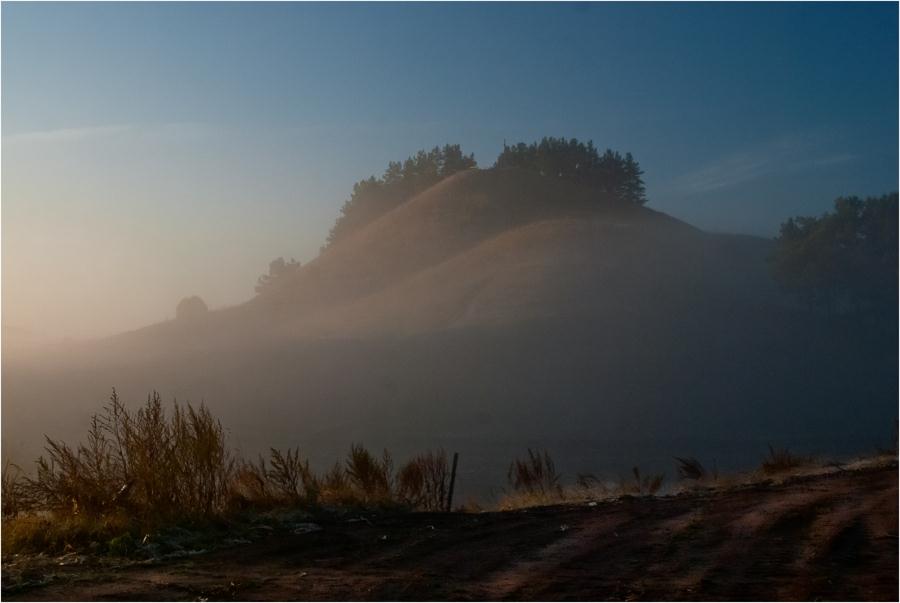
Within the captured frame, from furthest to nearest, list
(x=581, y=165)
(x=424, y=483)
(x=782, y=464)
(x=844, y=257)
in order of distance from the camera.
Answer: (x=581, y=165) < (x=844, y=257) < (x=782, y=464) < (x=424, y=483)

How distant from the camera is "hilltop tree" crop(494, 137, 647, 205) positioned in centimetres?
12431

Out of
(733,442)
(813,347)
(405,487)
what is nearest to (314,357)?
(733,442)

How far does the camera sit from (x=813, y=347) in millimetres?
80125

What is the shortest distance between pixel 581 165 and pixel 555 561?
12106cm

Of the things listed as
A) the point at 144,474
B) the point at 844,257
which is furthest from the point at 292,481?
the point at 844,257

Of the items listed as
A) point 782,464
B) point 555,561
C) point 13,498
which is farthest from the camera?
point 782,464

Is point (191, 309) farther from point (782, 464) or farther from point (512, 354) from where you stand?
point (782, 464)

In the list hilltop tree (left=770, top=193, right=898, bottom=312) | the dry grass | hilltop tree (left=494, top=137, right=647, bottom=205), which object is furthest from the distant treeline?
the dry grass

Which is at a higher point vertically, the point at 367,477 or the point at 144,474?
the point at 144,474

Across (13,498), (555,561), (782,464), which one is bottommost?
(782,464)

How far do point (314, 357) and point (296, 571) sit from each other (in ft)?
192

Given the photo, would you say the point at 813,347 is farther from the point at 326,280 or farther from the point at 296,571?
the point at 296,571

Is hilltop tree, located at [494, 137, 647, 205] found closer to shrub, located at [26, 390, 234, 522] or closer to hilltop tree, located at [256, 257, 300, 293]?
hilltop tree, located at [256, 257, 300, 293]

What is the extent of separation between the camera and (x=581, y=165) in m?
127
